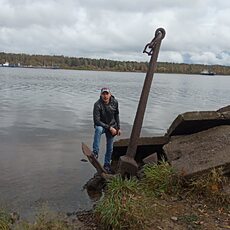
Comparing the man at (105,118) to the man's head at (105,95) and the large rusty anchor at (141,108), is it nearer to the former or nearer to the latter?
the man's head at (105,95)

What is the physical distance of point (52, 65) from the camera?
613 ft

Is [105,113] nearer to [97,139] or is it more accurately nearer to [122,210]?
[97,139]

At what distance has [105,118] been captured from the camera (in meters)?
8.59

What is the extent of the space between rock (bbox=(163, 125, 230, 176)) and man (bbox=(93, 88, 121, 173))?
127cm

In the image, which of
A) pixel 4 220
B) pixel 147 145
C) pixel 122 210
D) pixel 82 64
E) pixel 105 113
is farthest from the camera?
pixel 82 64

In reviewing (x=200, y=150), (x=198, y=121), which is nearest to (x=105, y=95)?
(x=198, y=121)

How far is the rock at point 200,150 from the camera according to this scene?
6.62 m

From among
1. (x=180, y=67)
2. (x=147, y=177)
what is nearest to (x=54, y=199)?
(x=147, y=177)

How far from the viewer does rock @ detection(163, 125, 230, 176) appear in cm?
662

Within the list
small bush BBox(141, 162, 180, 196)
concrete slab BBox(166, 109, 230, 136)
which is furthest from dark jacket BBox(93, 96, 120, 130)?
small bush BBox(141, 162, 180, 196)

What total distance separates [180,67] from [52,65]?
61.7 metres

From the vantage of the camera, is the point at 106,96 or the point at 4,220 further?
the point at 106,96

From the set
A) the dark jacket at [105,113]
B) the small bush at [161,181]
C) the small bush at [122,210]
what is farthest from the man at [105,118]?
the small bush at [122,210]

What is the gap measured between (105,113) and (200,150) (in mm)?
2251
